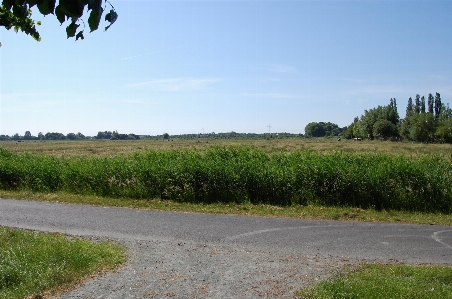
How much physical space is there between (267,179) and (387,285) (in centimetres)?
850

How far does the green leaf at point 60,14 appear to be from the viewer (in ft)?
9.35

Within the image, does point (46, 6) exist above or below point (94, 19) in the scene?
above

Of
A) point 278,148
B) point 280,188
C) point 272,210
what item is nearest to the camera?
point 272,210

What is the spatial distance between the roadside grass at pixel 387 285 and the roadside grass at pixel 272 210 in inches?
190

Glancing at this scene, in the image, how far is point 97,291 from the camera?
5668 mm

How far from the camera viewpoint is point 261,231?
9719 millimetres

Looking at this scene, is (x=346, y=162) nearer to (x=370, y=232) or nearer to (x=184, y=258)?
(x=370, y=232)

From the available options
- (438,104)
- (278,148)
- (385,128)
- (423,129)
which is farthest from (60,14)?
(438,104)

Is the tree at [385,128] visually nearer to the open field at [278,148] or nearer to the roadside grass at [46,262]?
the open field at [278,148]

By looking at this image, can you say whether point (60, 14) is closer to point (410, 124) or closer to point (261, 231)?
point (261, 231)

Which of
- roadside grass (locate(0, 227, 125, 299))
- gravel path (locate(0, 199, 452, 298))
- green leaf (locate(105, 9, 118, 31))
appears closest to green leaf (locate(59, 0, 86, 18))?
green leaf (locate(105, 9, 118, 31))

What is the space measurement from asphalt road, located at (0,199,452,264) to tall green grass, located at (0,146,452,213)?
2.54 metres

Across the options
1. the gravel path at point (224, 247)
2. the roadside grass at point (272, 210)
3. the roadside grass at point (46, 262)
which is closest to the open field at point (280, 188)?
the roadside grass at point (272, 210)

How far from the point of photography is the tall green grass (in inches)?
516
